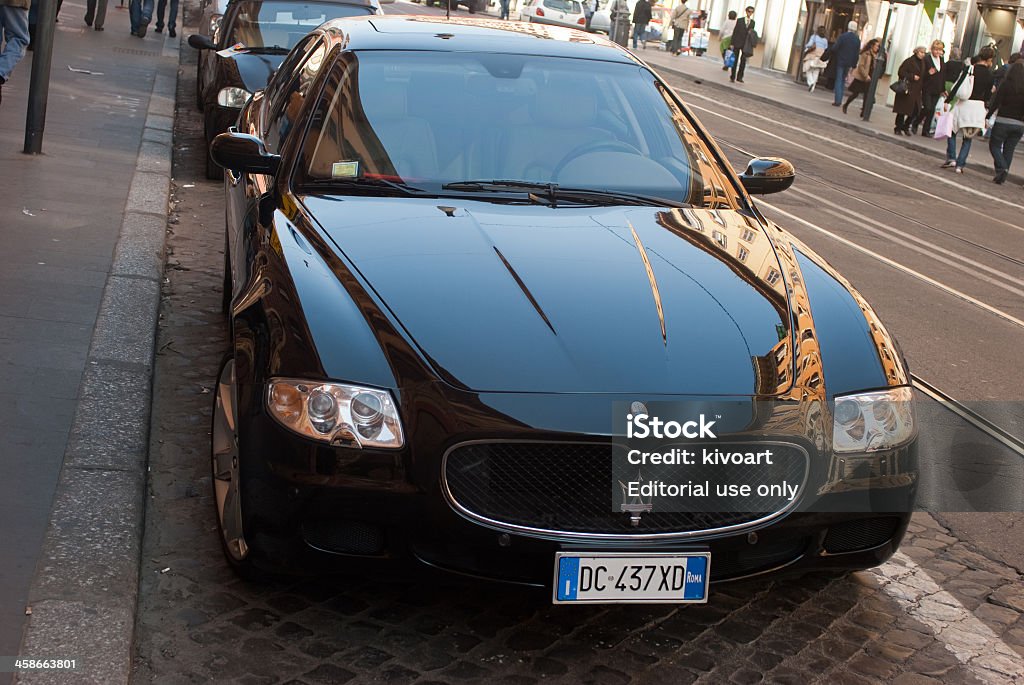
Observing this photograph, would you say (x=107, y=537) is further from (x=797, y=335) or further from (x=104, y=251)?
(x=104, y=251)

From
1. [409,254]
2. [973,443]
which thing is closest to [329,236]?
[409,254]

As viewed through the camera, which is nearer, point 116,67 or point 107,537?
point 107,537

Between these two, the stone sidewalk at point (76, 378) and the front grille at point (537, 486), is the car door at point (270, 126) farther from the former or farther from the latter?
the front grille at point (537, 486)

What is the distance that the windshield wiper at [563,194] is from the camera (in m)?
4.78

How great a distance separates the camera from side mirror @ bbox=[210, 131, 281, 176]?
4.85 m

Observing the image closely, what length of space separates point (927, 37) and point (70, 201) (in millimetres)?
29896

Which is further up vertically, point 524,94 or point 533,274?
point 524,94

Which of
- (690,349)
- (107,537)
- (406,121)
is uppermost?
(406,121)

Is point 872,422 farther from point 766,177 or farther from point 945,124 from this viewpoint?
point 945,124

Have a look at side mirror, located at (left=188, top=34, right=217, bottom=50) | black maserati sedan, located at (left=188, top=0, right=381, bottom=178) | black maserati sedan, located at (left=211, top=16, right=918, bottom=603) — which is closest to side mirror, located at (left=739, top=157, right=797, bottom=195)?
black maserati sedan, located at (left=211, top=16, right=918, bottom=603)

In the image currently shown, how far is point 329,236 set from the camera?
4199mm

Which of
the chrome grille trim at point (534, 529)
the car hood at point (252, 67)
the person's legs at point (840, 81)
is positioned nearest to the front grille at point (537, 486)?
the chrome grille trim at point (534, 529)

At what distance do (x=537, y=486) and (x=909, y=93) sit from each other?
953 inches

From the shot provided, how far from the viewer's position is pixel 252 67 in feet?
35.0
